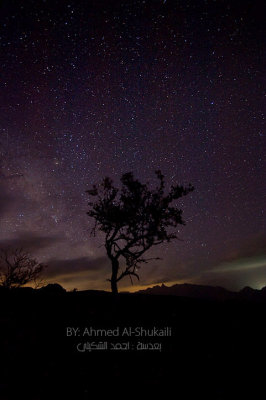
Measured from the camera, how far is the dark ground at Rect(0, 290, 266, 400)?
6.98 meters

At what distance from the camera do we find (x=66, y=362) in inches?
324

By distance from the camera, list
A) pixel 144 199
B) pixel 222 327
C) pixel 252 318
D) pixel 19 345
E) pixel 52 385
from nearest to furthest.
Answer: pixel 52 385 → pixel 19 345 → pixel 222 327 → pixel 252 318 → pixel 144 199

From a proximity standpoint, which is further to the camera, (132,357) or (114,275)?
(114,275)

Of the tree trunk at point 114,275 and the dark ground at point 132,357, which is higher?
the tree trunk at point 114,275

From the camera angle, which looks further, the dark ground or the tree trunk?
the tree trunk

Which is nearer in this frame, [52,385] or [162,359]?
[52,385]

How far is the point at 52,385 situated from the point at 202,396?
411 cm

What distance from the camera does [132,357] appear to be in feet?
28.9

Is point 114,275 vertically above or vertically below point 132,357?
above

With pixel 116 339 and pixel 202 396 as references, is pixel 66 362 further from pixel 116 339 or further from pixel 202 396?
pixel 202 396

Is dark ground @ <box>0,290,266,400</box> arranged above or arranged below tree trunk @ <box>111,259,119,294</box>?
below

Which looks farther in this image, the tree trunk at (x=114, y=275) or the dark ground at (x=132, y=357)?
the tree trunk at (x=114, y=275)

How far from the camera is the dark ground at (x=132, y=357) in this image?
22.9 feet

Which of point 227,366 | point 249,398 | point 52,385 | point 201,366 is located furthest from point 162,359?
point 52,385
